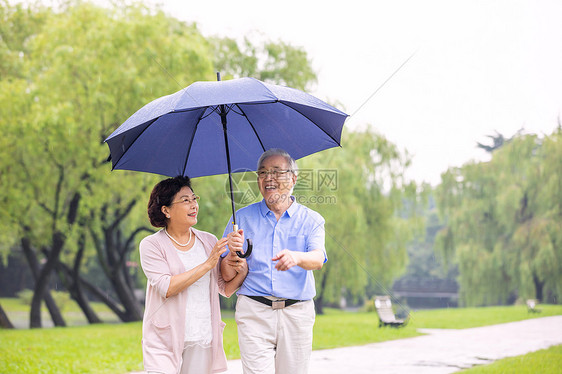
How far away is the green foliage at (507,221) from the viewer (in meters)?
18.5

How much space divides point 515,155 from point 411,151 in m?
4.82

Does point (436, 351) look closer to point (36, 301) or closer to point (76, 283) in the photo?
point (36, 301)

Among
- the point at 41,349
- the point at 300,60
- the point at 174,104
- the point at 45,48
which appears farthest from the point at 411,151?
the point at 174,104

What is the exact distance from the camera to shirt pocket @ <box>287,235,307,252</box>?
3.25 metres

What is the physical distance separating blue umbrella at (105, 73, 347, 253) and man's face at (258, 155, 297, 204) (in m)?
0.31

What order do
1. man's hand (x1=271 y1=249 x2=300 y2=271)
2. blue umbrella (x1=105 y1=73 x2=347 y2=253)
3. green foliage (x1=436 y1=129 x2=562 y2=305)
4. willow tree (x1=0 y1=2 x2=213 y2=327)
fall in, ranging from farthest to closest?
green foliage (x1=436 y1=129 x2=562 y2=305) → willow tree (x1=0 y1=2 x2=213 y2=327) → blue umbrella (x1=105 y1=73 x2=347 y2=253) → man's hand (x1=271 y1=249 x2=300 y2=271)

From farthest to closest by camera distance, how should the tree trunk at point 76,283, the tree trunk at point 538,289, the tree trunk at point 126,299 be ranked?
the tree trunk at point 538,289 → the tree trunk at point 126,299 → the tree trunk at point 76,283

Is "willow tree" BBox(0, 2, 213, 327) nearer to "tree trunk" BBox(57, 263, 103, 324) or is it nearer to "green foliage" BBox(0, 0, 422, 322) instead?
"green foliage" BBox(0, 0, 422, 322)

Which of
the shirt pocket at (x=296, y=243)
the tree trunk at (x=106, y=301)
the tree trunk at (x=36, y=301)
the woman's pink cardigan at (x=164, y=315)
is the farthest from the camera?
the tree trunk at (x=106, y=301)

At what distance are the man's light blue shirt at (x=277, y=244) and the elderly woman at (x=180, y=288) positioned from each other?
0.34 feet

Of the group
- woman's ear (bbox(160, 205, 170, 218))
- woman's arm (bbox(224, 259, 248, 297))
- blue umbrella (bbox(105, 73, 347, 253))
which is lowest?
woman's arm (bbox(224, 259, 248, 297))

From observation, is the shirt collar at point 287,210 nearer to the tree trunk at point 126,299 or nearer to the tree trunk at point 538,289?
the tree trunk at point 126,299

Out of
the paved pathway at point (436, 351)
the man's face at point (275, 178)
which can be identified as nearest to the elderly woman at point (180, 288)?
the man's face at point (275, 178)

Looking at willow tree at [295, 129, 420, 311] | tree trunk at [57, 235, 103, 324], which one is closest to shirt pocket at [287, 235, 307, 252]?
willow tree at [295, 129, 420, 311]
